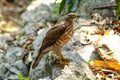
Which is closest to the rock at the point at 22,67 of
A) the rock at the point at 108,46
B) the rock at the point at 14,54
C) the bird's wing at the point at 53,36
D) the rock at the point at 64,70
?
the rock at the point at 14,54

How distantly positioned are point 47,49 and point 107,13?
233cm

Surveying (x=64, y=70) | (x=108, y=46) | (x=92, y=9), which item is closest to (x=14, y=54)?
(x=92, y=9)

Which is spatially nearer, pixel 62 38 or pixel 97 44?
pixel 62 38

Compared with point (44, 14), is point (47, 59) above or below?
below

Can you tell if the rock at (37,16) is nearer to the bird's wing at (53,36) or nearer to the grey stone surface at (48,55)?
the grey stone surface at (48,55)

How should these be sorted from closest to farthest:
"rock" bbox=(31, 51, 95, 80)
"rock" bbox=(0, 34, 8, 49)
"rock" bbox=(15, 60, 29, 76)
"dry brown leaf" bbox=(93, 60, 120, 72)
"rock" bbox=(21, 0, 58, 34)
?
"rock" bbox=(31, 51, 95, 80), "dry brown leaf" bbox=(93, 60, 120, 72), "rock" bbox=(15, 60, 29, 76), "rock" bbox=(0, 34, 8, 49), "rock" bbox=(21, 0, 58, 34)

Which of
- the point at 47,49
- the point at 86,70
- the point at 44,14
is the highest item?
the point at 44,14

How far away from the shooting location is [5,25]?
11.6 metres

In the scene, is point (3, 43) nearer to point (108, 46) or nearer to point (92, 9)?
point (92, 9)

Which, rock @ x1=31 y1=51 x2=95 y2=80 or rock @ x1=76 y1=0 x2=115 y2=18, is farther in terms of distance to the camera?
rock @ x1=76 y1=0 x2=115 y2=18

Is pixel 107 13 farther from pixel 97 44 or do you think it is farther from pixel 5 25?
pixel 5 25

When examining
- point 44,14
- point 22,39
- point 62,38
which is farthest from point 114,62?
point 44,14

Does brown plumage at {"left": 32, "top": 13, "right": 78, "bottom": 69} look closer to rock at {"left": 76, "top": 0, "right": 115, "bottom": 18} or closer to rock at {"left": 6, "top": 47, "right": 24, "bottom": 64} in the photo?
rock at {"left": 6, "top": 47, "right": 24, "bottom": 64}

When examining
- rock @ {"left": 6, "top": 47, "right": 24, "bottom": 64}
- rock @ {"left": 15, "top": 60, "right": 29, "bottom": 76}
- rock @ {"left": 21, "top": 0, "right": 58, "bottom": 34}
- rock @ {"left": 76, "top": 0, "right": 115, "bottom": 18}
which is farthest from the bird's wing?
rock @ {"left": 21, "top": 0, "right": 58, "bottom": 34}
